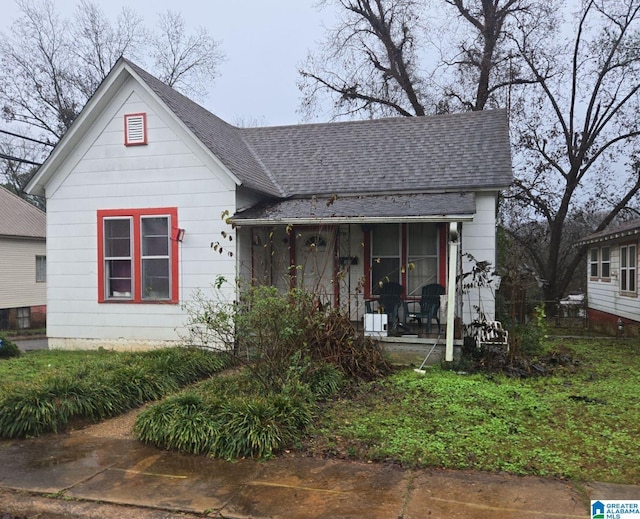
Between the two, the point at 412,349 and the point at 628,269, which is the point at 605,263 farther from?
the point at 412,349

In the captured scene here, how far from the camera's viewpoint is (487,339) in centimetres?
917

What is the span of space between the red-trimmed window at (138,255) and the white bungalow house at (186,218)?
0.08ft

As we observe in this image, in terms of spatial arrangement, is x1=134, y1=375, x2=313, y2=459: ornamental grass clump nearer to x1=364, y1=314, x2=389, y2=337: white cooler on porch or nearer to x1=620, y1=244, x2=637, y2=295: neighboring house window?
x1=364, y1=314, x2=389, y2=337: white cooler on porch

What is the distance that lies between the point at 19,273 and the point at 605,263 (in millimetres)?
23825

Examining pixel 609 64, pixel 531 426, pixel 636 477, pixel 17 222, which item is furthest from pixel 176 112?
pixel 609 64

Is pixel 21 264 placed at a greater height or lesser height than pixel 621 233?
lesser

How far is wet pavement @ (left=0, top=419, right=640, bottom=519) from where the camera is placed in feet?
12.5

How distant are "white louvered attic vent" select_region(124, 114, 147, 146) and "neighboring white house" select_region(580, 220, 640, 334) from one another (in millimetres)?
11875

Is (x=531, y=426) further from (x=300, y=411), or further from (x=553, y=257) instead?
(x=553, y=257)

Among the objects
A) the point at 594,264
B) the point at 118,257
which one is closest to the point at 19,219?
the point at 118,257

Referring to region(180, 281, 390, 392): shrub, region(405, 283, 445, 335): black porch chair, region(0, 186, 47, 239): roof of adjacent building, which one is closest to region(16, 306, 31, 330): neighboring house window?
region(0, 186, 47, 239): roof of adjacent building

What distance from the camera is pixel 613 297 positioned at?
15750mm

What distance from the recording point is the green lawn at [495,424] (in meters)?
4.58

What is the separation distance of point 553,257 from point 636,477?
20363 mm
